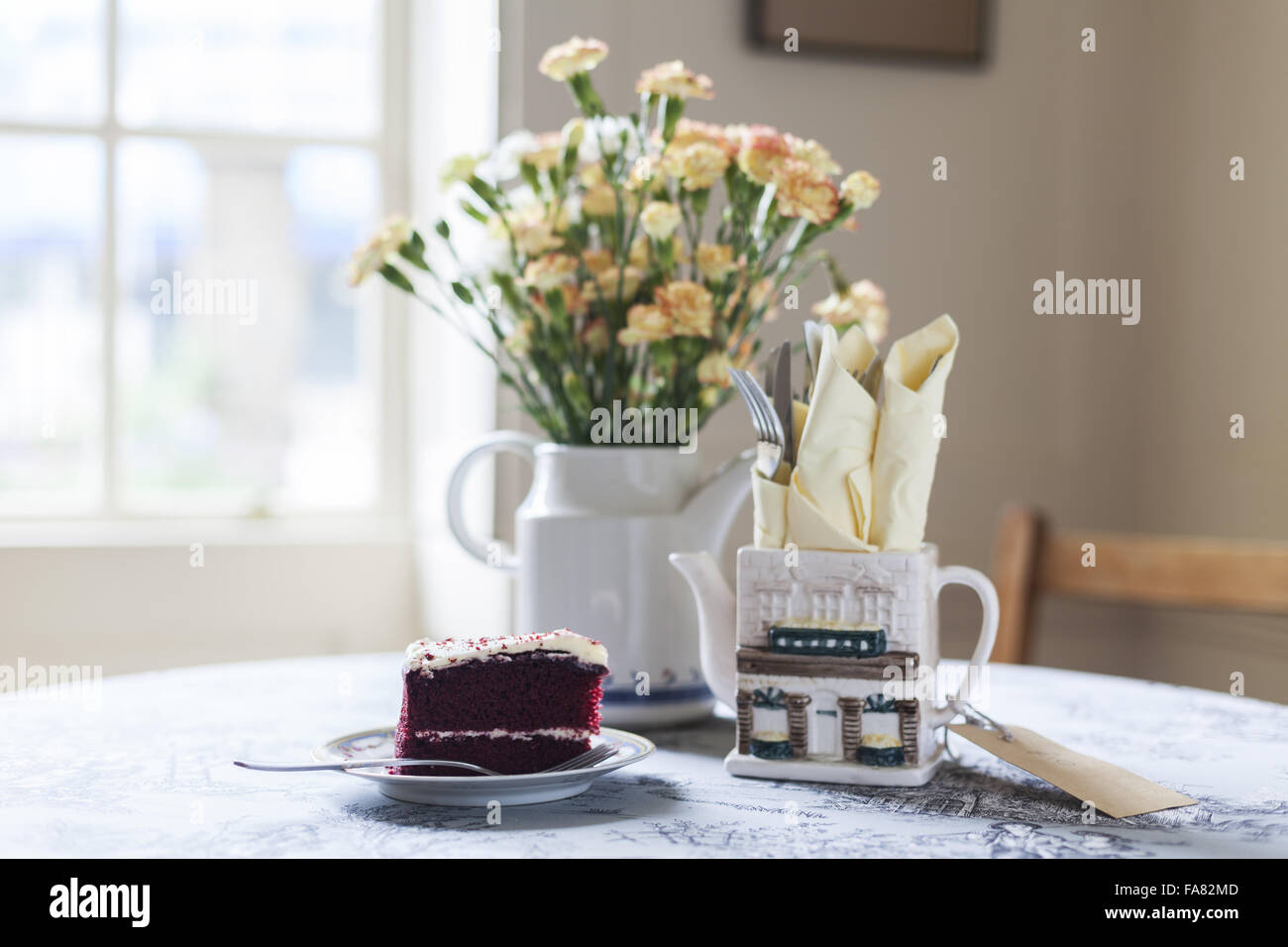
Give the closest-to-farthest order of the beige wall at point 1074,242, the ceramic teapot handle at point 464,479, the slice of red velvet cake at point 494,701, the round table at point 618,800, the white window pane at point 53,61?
the round table at point 618,800
the slice of red velvet cake at point 494,701
the ceramic teapot handle at point 464,479
the beige wall at point 1074,242
the white window pane at point 53,61

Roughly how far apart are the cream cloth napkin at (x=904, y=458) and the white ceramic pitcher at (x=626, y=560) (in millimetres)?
179

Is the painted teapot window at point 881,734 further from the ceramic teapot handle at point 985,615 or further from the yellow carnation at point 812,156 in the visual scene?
the yellow carnation at point 812,156

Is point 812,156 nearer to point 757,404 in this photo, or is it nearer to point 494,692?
point 757,404

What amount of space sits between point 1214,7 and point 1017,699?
5.24ft

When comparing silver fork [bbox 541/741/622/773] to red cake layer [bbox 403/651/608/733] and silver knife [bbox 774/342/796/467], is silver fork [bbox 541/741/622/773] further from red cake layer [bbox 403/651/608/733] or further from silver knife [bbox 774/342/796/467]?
silver knife [bbox 774/342/796/467]

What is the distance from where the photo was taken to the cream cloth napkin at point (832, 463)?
864 mm

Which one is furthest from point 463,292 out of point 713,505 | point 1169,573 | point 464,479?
point 1169,573

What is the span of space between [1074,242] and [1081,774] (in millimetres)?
1731

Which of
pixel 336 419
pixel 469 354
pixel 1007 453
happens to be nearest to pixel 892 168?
pixel 1007 453

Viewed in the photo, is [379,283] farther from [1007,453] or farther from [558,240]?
[558,240]

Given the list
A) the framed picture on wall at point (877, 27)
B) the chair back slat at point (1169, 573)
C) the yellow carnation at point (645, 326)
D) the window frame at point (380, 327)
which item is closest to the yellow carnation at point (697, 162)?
the yellow carnation at point (645, 326)

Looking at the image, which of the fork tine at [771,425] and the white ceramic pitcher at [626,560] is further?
the white ceramic pitcher at [626,560]

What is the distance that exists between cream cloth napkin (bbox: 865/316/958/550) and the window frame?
5.89 feet

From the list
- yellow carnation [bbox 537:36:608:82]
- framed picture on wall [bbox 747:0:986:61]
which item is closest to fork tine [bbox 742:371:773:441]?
yellow carnation [bbox 537:36:608:82]
